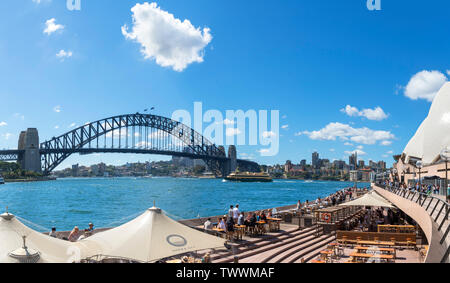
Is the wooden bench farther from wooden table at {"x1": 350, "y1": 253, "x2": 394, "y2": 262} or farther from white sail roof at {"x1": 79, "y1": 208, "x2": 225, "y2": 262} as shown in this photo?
white sail roof at {"x1": 79, "y1": 208, "x2": 225, "y2": 262}

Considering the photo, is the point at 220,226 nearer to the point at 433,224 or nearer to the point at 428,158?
the point at 433,224

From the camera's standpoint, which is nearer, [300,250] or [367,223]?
[300,250]

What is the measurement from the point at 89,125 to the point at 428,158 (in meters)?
100

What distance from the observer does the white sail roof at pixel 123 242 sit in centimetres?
645

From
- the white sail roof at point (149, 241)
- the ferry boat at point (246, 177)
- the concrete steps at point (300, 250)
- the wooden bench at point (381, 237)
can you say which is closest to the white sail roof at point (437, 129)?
the concrete steps at point (300, 250)

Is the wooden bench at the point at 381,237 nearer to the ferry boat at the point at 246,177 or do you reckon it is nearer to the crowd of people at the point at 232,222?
the crowd of people at the point at 232,222

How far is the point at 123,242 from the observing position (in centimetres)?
686

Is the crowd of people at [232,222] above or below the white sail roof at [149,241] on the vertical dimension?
below

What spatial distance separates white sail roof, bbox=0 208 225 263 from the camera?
254 inches

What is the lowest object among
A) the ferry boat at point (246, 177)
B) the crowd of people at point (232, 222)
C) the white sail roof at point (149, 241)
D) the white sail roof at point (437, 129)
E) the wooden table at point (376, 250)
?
the ferry boat at point (246, 177)

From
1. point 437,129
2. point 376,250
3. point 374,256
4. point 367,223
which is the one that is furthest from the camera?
point 437,129

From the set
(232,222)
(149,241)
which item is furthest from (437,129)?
(149,241)

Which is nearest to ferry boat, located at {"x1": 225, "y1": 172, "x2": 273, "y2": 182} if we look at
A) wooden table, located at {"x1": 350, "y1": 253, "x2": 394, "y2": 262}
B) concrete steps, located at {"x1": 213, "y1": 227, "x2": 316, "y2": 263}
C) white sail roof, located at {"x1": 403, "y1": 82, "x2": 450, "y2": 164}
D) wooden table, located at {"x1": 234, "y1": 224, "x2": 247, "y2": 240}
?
white sail roof, located at {"x1": 403, "y1": 82, "x2": 450, "y2": 164}

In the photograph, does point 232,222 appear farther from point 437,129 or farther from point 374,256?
point 437,129
